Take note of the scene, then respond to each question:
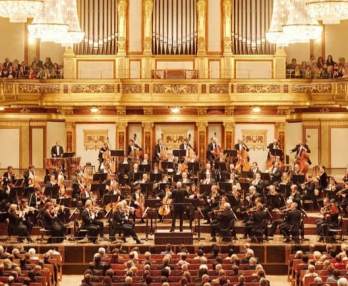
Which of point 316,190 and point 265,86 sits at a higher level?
point 265,86

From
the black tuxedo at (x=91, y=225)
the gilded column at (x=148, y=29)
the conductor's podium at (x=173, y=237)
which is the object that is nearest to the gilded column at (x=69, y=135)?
the gilded column at (x=148, y=29)

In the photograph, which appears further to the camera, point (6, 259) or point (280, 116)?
point (280, 116)

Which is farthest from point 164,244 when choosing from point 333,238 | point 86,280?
point 86,280

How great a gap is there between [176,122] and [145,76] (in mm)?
1574

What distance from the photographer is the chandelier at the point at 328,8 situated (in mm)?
16109

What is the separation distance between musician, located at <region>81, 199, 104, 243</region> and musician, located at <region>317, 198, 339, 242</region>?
14.4ft

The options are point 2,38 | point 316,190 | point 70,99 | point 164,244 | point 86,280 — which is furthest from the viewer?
point 2,38

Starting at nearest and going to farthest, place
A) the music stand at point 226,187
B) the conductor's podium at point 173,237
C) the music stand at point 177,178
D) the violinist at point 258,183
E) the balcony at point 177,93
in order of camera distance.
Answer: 1. the conductor's podium at point 173,237
2. the music stand at point 226,187
3. the violinist at point 258,183
4. the music stand at point 177,178
5. the balcony at point 177,93

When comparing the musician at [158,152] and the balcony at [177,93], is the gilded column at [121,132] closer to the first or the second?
the balcony at [177,93]

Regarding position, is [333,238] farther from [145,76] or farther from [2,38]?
[2,38]

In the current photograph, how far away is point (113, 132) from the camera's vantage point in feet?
94.3

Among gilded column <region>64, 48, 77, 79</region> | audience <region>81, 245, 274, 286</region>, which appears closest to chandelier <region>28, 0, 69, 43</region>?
audience <region>81, 245, 274, 286</region>

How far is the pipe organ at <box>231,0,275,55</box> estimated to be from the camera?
1109 inches

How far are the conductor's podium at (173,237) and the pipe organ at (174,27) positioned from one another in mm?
8935
